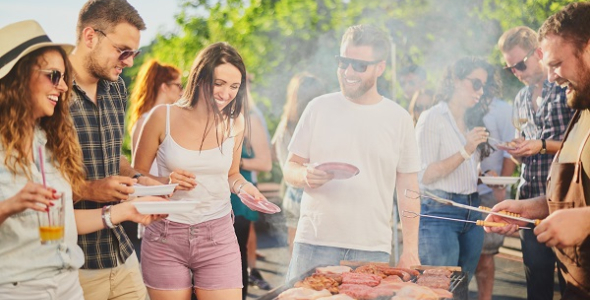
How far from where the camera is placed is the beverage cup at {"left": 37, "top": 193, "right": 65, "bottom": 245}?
2.64m

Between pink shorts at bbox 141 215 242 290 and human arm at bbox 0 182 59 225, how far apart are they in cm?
121

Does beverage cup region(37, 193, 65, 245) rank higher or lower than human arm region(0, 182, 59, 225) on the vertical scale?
lower

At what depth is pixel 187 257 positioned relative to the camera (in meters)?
3.79

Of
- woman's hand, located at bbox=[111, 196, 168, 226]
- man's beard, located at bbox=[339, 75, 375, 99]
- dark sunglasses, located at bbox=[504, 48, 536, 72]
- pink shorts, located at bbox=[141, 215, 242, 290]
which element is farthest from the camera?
dark sunglasses, located at bbox=[504, 48, 536, 72]

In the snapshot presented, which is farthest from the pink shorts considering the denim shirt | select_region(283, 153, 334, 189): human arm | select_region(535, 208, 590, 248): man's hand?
select_region(535, 208, 590, 248): man's hand

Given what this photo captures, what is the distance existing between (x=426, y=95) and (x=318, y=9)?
529 centimetres

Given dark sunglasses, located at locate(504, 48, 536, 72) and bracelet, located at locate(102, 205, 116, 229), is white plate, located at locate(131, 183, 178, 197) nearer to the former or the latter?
bracelet, located at locate(102, 205, 116, 229)

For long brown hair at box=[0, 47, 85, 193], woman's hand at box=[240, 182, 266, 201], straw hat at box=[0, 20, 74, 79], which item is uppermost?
straw hat at box=[0, 20, 74, 79]

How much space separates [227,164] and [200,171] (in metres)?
0.17

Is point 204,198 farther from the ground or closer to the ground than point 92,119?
closer to the ground

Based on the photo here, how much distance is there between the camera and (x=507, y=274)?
7703 millimetres


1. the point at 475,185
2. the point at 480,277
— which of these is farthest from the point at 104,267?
the point at 480,277

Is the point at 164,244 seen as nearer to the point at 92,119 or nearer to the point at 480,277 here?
the point at 92,119

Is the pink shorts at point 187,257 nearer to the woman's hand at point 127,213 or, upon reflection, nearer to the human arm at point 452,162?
the woman's hand at point 127,213
